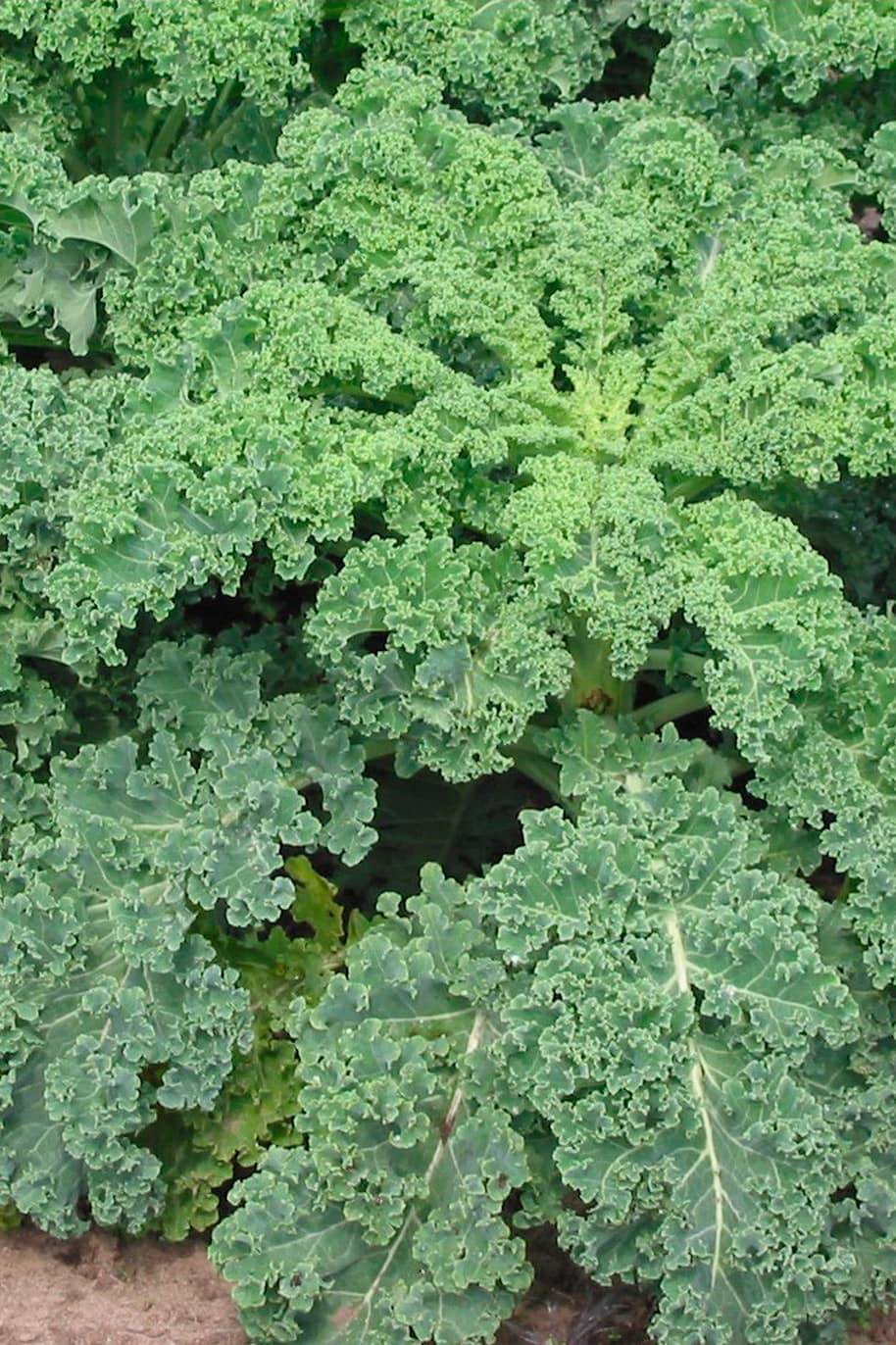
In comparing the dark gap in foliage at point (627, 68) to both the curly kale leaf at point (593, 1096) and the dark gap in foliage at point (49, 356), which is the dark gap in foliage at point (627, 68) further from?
the curly kale leaf at point (593, 1096)

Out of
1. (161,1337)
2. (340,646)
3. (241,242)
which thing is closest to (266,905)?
(340,646)

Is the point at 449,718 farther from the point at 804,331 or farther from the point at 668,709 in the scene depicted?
the point at 804,331

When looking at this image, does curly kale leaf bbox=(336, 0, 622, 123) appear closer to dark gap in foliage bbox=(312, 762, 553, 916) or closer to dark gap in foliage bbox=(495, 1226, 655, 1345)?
dark gap in foliage bbox=(312, 762, 553, 916)

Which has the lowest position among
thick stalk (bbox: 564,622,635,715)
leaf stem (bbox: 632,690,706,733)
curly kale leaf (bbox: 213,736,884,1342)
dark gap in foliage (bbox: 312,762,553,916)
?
dark gap in foliage (bbox: 312,762,553,916)

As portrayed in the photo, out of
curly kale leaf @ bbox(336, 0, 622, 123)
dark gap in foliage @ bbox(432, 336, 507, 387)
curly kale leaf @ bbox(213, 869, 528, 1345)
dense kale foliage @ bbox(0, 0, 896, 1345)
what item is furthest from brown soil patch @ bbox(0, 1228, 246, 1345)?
curly kale leaf @ bbox(336, 0, 622, 123)

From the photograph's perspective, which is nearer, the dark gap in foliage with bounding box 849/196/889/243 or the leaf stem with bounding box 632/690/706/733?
the leaf stem with bounding box 632/690/706/733

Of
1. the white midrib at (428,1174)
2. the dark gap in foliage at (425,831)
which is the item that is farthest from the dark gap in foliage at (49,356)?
the white midrib at (428,1174)

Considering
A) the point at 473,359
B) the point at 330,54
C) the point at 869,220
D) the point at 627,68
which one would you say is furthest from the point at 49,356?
the point at 869,220
